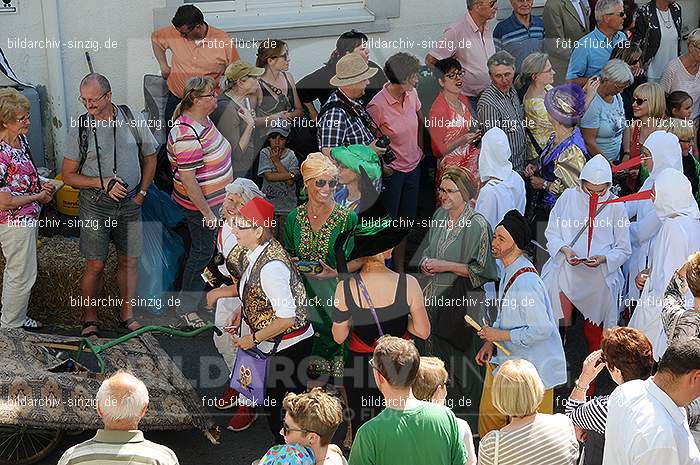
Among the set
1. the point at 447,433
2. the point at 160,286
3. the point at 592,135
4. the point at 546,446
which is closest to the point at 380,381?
the point at 447,433

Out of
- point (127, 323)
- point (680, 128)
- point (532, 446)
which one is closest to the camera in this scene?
point (532, 446)

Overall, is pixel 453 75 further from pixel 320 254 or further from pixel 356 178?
pixel 320 254

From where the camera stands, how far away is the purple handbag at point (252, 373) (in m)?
6.65

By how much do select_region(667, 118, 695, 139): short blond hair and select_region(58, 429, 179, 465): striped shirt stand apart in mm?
5330

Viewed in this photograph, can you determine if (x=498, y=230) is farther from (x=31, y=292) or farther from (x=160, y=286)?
(x=31, y=292)

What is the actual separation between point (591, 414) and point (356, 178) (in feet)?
9.29

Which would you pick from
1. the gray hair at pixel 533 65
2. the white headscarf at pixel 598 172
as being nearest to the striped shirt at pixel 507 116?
the gray hair at pixel 533 65

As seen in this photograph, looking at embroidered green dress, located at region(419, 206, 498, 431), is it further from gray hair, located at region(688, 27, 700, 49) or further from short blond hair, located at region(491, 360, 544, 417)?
gray hair, located at region(688, 27, 700, 49)

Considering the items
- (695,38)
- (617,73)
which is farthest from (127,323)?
(695,38)

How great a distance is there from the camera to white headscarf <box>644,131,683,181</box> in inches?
306

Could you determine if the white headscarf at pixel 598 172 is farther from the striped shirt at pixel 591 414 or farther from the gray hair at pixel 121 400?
the gray hair at pixel 121 400

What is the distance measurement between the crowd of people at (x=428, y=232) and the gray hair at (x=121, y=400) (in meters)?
0.01

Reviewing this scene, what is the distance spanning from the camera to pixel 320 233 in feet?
23.4

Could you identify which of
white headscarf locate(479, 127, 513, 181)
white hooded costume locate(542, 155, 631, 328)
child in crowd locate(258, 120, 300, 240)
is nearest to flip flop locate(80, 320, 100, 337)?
child in crowd locate(258, 120, 300, 240)
